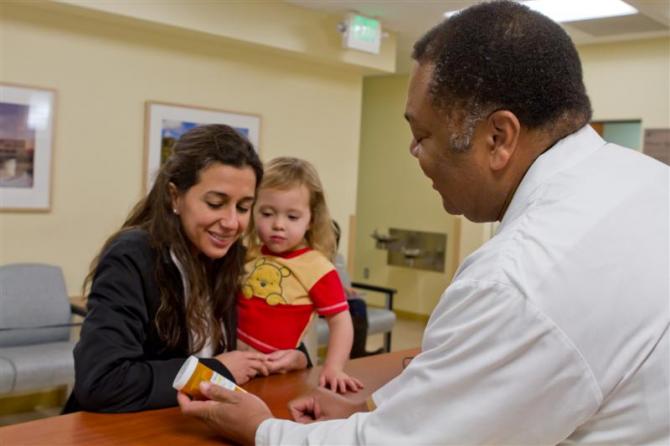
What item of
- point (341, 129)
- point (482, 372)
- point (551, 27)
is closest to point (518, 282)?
point (482, 372)

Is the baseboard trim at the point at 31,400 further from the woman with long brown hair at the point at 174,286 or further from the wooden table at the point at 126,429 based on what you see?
the wooden table at the point at 126,429

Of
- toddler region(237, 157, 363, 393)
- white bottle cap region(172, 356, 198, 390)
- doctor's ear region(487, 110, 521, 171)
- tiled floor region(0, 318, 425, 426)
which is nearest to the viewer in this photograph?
doctor's ear region(487, 110, 521, 171)

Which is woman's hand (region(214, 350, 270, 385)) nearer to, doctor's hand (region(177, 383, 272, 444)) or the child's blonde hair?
doctor's hand (region(177, 383, 272, 444))

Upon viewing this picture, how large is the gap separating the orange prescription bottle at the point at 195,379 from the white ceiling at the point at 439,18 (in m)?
4.50

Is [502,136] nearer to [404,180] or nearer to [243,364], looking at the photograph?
[243,364]

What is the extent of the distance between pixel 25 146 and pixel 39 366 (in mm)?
1665

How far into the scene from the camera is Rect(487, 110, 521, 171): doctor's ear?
3.63 feet

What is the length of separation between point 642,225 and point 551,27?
0.36 metres

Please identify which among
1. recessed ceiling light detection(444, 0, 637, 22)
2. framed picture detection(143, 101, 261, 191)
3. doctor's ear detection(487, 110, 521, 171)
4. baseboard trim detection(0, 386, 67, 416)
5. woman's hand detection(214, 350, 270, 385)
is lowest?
baseboard trim detection(0, 386, 67, 416)

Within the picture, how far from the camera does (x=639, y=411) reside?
969 millimetres

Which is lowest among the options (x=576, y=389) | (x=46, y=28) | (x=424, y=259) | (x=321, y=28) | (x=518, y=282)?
(x=424, y=259)

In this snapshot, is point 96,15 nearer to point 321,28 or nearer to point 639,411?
point 321,28

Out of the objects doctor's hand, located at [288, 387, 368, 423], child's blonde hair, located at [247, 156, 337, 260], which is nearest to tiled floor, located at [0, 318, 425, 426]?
child's blonde hair, located at [247, 156, 337, 260]

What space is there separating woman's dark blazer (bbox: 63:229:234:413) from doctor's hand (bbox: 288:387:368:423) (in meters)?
0.20
